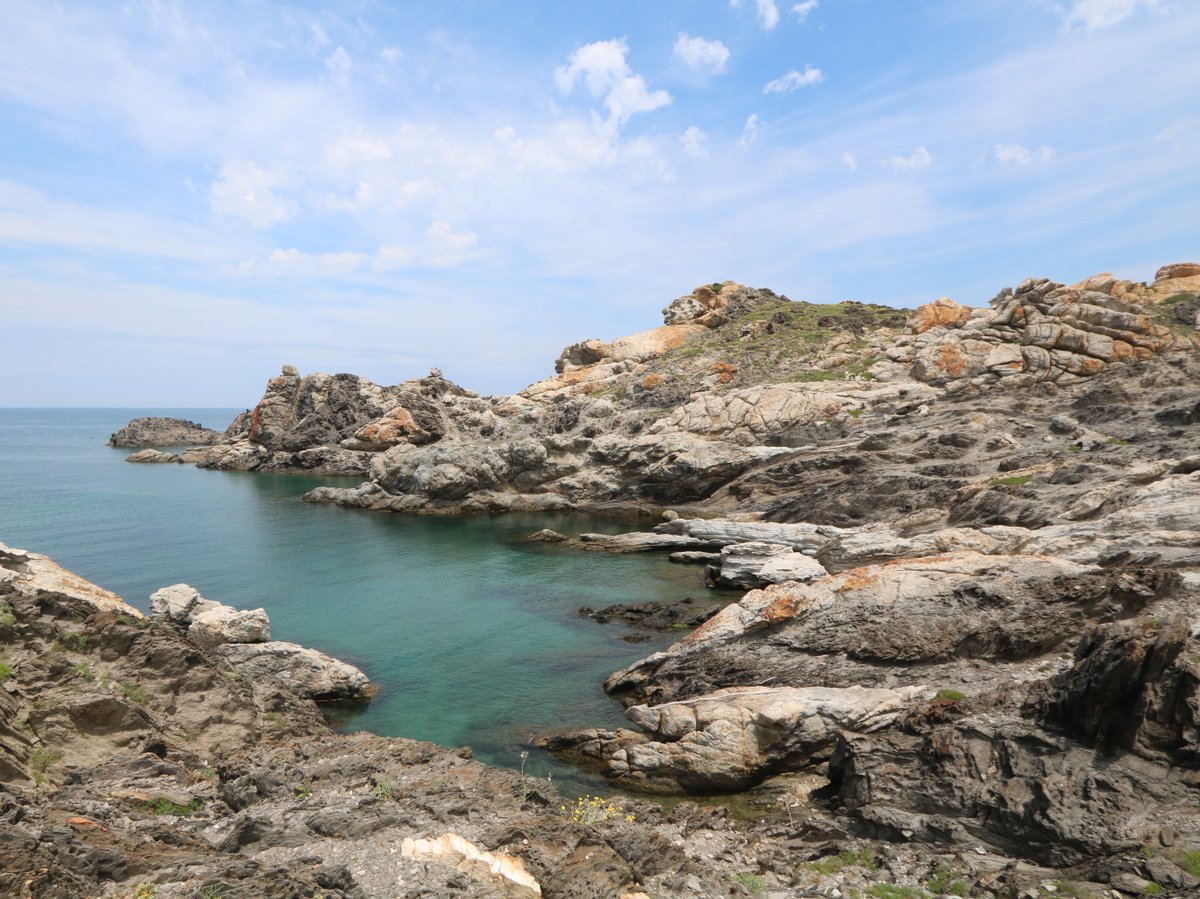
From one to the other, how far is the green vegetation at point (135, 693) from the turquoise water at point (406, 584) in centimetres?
762

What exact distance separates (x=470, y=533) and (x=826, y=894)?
52.3 metres

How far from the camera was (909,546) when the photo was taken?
121 feet

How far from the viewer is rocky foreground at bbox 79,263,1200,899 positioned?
46.0ft

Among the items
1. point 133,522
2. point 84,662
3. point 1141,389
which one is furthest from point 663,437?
point 84,662

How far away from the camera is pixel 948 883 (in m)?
13.1

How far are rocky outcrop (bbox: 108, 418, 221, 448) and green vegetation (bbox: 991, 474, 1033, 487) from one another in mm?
156254

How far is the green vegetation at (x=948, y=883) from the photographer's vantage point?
1276cm

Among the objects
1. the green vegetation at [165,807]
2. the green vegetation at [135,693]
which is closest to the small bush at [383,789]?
the green vegetation at [165,807]

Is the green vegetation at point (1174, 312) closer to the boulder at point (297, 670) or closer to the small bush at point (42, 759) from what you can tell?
the boulder at point (297, 670)

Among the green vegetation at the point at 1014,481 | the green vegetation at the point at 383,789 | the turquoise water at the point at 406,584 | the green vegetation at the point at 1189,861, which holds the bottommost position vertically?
the turquoise water at the point at 406,584

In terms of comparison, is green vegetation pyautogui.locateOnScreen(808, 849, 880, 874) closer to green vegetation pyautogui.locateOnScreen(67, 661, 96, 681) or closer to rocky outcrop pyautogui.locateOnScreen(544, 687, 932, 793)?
rocky outcrop pyautogui.locateOnScreen(544, 687, 932, 793)

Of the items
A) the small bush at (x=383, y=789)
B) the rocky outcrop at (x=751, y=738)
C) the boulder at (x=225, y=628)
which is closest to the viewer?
the small bush at (x=383, y=789)

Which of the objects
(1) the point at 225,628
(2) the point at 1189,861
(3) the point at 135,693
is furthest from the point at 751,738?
(1) the point at 225,628

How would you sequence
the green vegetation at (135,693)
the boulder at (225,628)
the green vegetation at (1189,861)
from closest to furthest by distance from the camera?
the green vegetation at (1189,861)
the green vegetation at (135,693)
the boulder at (225,628)
